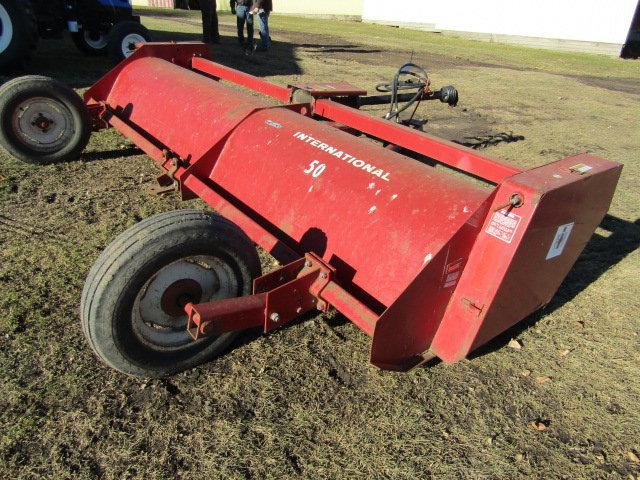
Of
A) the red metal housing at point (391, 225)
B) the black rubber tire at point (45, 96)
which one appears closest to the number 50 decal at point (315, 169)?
the red metal housing at point (391, 225)

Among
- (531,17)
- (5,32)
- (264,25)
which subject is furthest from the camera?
(531,17)

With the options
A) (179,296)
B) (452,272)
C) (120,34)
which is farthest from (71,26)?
(452,272)

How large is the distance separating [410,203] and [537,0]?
78.6ft

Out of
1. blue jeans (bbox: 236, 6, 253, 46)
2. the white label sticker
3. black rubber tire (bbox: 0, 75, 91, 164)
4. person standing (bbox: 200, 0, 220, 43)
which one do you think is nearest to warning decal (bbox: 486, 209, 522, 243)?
the white label sticker

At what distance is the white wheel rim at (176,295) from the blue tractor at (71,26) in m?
6.05

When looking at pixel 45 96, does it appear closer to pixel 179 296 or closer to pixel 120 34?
pixel 179 296

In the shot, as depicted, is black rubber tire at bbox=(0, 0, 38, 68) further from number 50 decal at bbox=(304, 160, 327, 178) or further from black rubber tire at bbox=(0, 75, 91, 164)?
number 50 decal at bbox=(304, 160, 327, 178)

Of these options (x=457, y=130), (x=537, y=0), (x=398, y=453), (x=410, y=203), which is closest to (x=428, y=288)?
(x=410, y=203)

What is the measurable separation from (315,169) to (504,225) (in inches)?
45.8

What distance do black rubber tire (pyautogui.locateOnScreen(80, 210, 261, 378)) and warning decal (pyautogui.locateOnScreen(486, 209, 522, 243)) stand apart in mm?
1095

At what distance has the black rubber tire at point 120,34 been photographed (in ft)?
22.8

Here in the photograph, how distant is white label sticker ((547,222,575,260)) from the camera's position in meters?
2.21

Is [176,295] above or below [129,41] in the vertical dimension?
below

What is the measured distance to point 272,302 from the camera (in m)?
2.07
